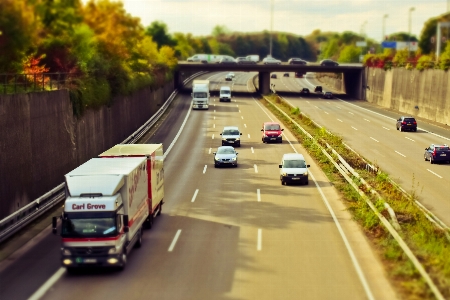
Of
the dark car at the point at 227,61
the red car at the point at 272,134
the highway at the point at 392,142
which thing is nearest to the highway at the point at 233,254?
the highway at the point at 392,142

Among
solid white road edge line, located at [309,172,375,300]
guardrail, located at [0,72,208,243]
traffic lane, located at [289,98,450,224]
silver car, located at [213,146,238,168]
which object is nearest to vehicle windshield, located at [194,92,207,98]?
traffic lane, located at [289,98,450,224]

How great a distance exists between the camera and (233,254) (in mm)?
24047

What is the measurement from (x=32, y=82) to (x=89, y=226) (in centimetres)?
1897

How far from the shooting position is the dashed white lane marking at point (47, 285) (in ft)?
64.3

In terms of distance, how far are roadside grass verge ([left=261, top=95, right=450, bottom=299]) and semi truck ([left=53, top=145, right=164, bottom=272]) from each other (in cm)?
867

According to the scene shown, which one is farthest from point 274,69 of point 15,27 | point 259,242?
point 259,242

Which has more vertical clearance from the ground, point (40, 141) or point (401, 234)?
point (40, 141)

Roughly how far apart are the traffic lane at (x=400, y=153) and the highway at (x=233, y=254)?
17.1 feet

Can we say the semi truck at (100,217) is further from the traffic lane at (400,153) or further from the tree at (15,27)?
the traffic lane at (400,153)

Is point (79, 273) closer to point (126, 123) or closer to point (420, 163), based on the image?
point (420, 163)

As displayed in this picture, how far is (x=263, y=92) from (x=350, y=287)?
11253 cm

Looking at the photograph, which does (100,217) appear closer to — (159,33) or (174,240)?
(174,240)

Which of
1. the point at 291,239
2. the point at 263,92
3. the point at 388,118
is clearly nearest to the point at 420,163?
the point at 291,239

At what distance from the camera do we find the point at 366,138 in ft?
217
